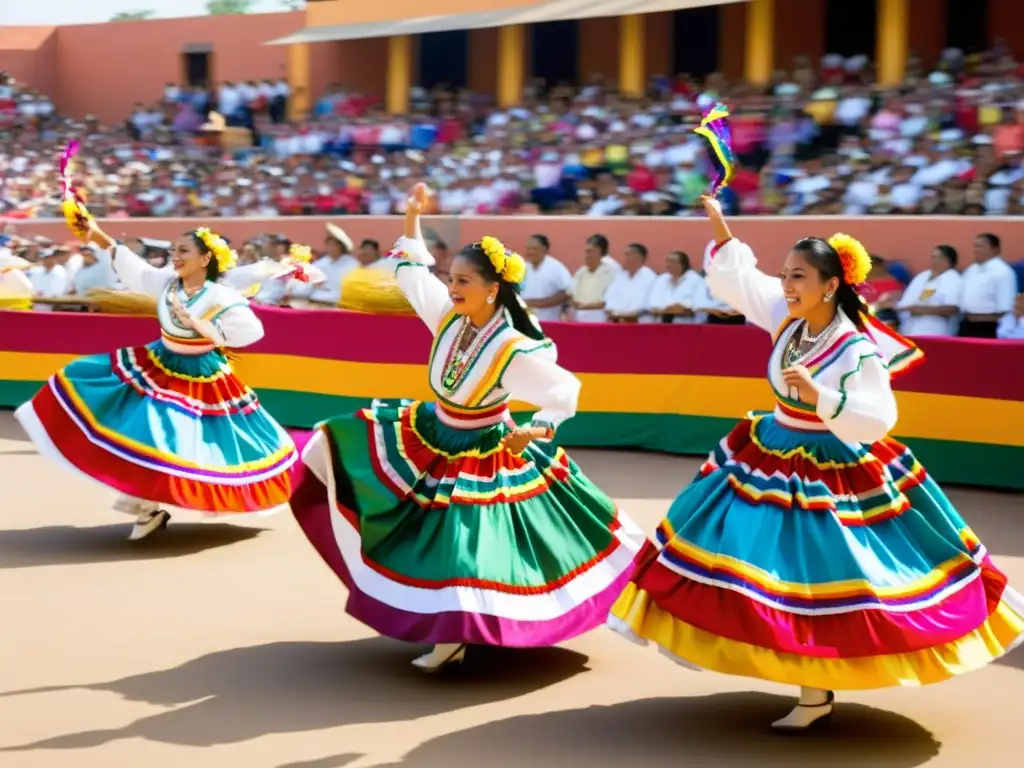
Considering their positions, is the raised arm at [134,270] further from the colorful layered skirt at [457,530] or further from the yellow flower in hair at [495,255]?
the yellow flower in hair at [495,255]

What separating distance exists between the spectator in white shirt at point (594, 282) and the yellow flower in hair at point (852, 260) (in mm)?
8162

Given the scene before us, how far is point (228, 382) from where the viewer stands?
893 centimetres

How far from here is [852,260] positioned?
5.64m

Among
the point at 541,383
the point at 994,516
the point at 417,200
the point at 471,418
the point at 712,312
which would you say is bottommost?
the point at 994,516

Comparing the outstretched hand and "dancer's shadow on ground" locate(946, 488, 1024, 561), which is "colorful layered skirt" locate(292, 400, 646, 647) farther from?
"dancer's shadow on ground" locate(946, 488, 1024, 561)

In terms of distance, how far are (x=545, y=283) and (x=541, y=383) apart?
805 centimetres

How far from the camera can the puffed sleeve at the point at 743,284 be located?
5926 mm

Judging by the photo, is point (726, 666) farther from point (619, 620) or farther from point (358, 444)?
point (358, 444)

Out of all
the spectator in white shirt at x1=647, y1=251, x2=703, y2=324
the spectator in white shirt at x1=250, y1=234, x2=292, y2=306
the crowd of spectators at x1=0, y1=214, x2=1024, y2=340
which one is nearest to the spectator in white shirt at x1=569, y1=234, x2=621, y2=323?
the crowd of spectators at x1=0, y1=214, x2=1024, y2=340

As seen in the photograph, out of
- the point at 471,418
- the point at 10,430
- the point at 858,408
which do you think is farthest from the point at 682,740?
the point at 10,430

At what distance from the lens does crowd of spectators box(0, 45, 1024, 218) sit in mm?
14023

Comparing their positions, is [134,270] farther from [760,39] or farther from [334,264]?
[760,39]

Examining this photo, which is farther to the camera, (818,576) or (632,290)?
(632,290)

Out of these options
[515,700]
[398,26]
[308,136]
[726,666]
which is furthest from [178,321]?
[398,26]
